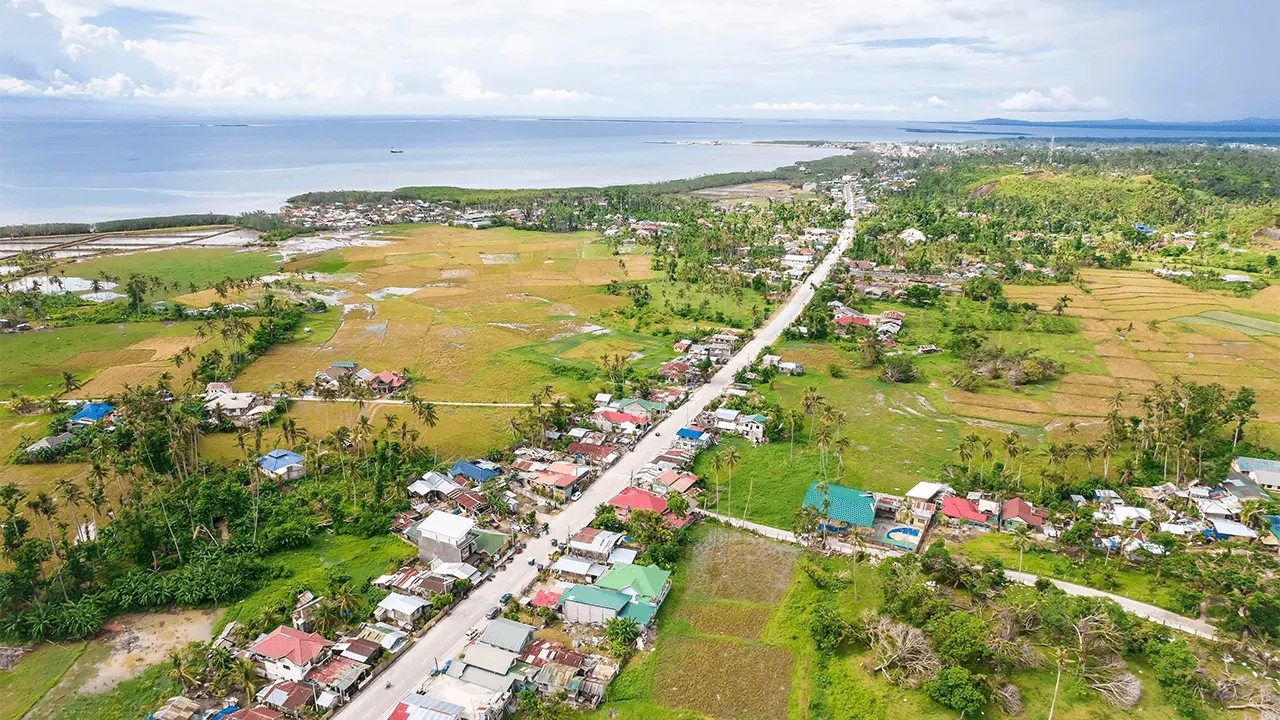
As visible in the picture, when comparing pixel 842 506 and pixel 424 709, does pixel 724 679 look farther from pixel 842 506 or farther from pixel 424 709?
pixel 842 506

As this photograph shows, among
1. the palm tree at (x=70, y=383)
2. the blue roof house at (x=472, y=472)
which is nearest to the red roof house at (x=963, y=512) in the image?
the blue roof house at (x=472, y=472)

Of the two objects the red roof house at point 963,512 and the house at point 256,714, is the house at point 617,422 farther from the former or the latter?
the house at point 256,714

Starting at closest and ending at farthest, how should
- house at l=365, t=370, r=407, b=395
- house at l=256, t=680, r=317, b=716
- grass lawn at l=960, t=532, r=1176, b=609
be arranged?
house at l=256, t=680, r=317, b=716
grass lawn at l=960, t=532, r=1176, b=609
house at l=365, t=370, r=407, b=395

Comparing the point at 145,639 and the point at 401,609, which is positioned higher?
the point at 401,609

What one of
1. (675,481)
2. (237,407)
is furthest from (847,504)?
(237,407)

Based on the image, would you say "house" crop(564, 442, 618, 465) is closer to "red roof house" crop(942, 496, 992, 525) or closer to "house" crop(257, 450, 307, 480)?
"house" crop(257, 450, 307, 480)

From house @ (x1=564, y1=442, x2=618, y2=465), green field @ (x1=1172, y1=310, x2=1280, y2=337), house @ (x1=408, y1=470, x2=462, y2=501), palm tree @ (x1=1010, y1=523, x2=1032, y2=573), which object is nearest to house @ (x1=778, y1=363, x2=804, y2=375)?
house @ (x1=564, y1=442, x2=618, y2=465)
